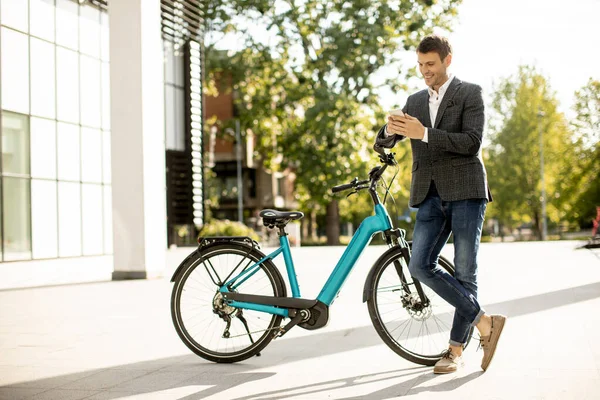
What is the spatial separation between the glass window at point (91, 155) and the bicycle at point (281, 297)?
20.7 metres

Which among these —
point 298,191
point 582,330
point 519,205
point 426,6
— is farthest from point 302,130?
point 582,330

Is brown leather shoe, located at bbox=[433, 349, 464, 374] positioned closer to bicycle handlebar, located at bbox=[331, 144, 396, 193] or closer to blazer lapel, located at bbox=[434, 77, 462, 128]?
bicycle handlebar, located at bbox=[331, 144, 396, 193]

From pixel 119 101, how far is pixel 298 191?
22068 mm

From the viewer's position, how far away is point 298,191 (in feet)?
120

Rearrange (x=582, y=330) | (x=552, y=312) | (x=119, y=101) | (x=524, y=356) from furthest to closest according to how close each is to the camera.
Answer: (x=119, y=101), (x=552, y=312), (x=582, y=330), (x=524, y=356)

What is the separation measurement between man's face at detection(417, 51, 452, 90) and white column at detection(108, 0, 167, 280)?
9.99m

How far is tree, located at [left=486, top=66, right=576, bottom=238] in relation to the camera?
179 feet

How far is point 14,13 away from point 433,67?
→ 19.5 meters

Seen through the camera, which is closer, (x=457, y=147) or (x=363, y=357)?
(x=457, y=147)

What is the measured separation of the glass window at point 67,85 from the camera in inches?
960

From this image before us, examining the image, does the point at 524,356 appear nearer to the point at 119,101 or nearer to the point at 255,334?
the point at 255,334

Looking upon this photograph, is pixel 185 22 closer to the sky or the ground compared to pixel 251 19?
closer to the ground

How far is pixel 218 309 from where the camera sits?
5.73 metres

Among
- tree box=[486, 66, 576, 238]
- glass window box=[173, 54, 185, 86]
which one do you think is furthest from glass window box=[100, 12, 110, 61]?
tree box=[486, 66, 576, 238]
